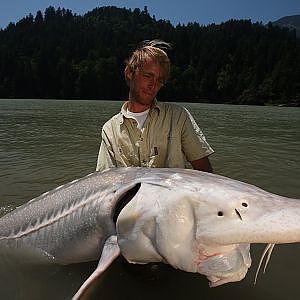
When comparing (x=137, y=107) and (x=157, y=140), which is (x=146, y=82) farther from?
(x=157, y=140)

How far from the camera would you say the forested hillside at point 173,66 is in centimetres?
7625

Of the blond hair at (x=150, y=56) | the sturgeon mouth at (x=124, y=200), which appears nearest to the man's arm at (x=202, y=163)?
the blond hair at (x=150, y=56)

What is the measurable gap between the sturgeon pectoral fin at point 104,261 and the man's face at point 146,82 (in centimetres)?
141

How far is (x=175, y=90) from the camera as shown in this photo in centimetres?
7756

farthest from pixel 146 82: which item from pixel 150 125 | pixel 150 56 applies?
pixel 150 125

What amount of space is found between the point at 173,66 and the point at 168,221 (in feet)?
290

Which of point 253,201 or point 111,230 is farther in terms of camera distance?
point 111,230

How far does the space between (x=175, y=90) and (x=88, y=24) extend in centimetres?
6967

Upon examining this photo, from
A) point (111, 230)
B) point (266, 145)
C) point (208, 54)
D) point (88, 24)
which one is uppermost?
point (88, 24)

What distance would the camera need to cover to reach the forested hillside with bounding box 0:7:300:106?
76250mm

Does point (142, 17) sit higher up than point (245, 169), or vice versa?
point (142, 17)

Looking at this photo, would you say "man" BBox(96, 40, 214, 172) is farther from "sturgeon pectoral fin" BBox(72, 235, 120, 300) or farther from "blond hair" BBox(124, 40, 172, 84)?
"sturgeon pectoral fin" BBox(72, 235, 120, 300)

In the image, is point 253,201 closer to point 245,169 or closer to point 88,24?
point 245,169

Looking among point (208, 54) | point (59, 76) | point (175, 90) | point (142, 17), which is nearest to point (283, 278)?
point (175, 90)
